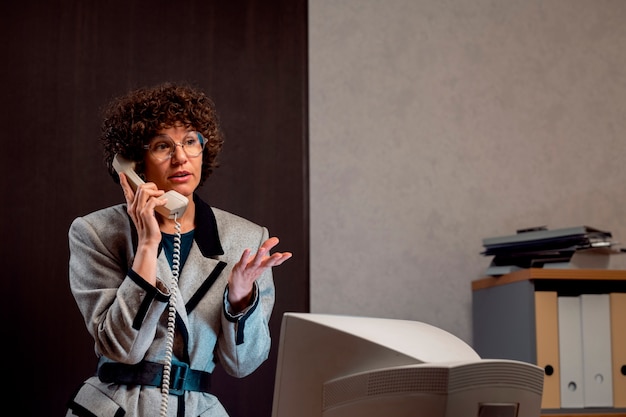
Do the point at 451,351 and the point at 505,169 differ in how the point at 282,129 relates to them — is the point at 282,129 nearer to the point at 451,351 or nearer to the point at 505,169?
the point at 505,169

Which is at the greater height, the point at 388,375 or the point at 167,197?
the point at 167,197

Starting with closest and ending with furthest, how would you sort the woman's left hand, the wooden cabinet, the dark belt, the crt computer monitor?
the crt computer monitor
the woman's left hand
the dark belt
the wooden cabinet

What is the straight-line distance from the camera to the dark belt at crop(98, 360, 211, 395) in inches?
70.6

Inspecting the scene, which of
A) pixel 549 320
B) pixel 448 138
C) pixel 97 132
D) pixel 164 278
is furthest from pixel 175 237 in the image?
pixel 448 138

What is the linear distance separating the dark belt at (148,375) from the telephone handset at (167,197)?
1.07 ft

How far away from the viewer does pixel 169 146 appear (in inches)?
76.5

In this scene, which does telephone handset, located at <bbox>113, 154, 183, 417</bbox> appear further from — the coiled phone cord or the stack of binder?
the stack of binder

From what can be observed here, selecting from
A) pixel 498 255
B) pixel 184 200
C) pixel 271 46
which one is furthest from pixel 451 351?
pixel 271 46

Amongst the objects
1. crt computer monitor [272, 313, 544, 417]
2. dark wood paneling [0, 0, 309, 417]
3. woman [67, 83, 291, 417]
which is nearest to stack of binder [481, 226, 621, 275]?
dark wood paneling [0, 0, 309, 417]

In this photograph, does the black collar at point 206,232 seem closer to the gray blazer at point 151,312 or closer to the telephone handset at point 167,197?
the gray blazer at point 151,312

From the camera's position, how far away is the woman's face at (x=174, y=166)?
6.29ft

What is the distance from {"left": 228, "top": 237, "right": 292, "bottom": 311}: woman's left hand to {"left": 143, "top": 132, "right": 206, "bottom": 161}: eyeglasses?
32 centimetres

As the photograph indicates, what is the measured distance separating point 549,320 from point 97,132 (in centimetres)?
146

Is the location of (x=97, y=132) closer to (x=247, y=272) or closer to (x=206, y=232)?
(x=206, y=232)
